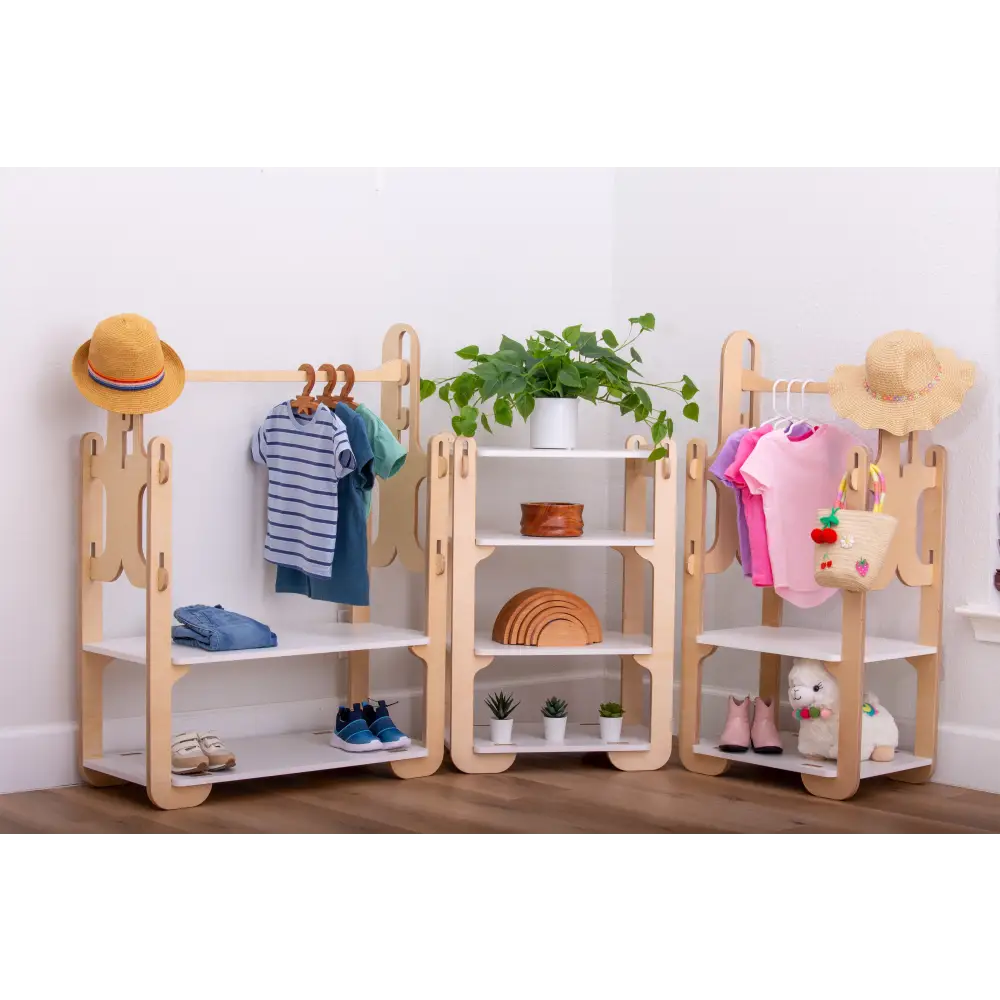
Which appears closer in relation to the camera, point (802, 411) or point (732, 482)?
point (732, 482)

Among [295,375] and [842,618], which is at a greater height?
[295,375]

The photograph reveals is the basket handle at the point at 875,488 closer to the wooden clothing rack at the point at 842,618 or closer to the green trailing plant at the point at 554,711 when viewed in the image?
the wooden clothing rack at the point at 842,618

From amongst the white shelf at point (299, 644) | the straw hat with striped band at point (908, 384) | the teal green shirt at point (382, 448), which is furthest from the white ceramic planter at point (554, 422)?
the straw hat with striped band at point (908, 384)

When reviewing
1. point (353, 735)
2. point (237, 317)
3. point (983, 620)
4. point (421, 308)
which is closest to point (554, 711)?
point (353, 735)

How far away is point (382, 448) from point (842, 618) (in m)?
1.22

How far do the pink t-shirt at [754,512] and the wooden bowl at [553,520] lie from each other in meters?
0.42

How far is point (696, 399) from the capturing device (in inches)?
154

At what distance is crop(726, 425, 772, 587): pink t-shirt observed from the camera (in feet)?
10.7

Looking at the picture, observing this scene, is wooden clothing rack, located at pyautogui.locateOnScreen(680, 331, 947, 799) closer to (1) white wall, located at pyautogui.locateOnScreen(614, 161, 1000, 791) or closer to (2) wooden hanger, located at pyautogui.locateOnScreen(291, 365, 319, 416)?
(1) white wall, located at pyautogui.locateOnScreen(614, 161, 1000, 791)

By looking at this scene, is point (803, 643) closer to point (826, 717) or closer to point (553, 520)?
point (826, 717)

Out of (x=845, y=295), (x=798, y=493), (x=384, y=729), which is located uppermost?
(x=845, y=295)

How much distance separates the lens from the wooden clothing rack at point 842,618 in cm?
302

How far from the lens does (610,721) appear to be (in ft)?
11.1

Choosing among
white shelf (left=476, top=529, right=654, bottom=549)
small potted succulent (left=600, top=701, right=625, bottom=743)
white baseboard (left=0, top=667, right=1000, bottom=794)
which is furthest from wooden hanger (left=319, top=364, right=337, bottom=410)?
small potted succulent (left=600, top=701, right=625, bottom=743)
